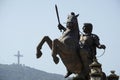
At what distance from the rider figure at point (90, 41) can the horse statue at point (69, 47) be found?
8.9 inches

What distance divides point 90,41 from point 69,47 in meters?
1.00

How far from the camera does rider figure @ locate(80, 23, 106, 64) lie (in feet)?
74.6

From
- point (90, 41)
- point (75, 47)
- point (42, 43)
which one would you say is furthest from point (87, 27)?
point (42, 43)

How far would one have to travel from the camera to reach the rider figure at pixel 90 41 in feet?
74.6

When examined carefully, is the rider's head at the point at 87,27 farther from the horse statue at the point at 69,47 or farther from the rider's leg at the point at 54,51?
the rider's leg at the point at 54,51

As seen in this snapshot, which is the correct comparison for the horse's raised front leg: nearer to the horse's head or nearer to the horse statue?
the horse statue

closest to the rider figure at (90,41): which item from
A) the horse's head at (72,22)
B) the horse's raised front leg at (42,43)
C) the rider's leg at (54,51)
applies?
the horse's head at (72,22)

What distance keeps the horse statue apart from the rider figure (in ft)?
0.74

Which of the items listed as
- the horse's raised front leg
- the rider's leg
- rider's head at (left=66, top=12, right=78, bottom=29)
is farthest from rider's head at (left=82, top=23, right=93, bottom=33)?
the rider's leg

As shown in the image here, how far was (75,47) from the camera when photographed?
22.5m

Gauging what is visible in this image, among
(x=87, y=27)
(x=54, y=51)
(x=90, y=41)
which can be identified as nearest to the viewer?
(x=54, y=51)

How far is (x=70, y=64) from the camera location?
74.1ft

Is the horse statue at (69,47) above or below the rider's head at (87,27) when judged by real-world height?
below

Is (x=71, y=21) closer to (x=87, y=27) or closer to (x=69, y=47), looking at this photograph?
(x=87, y=27)
